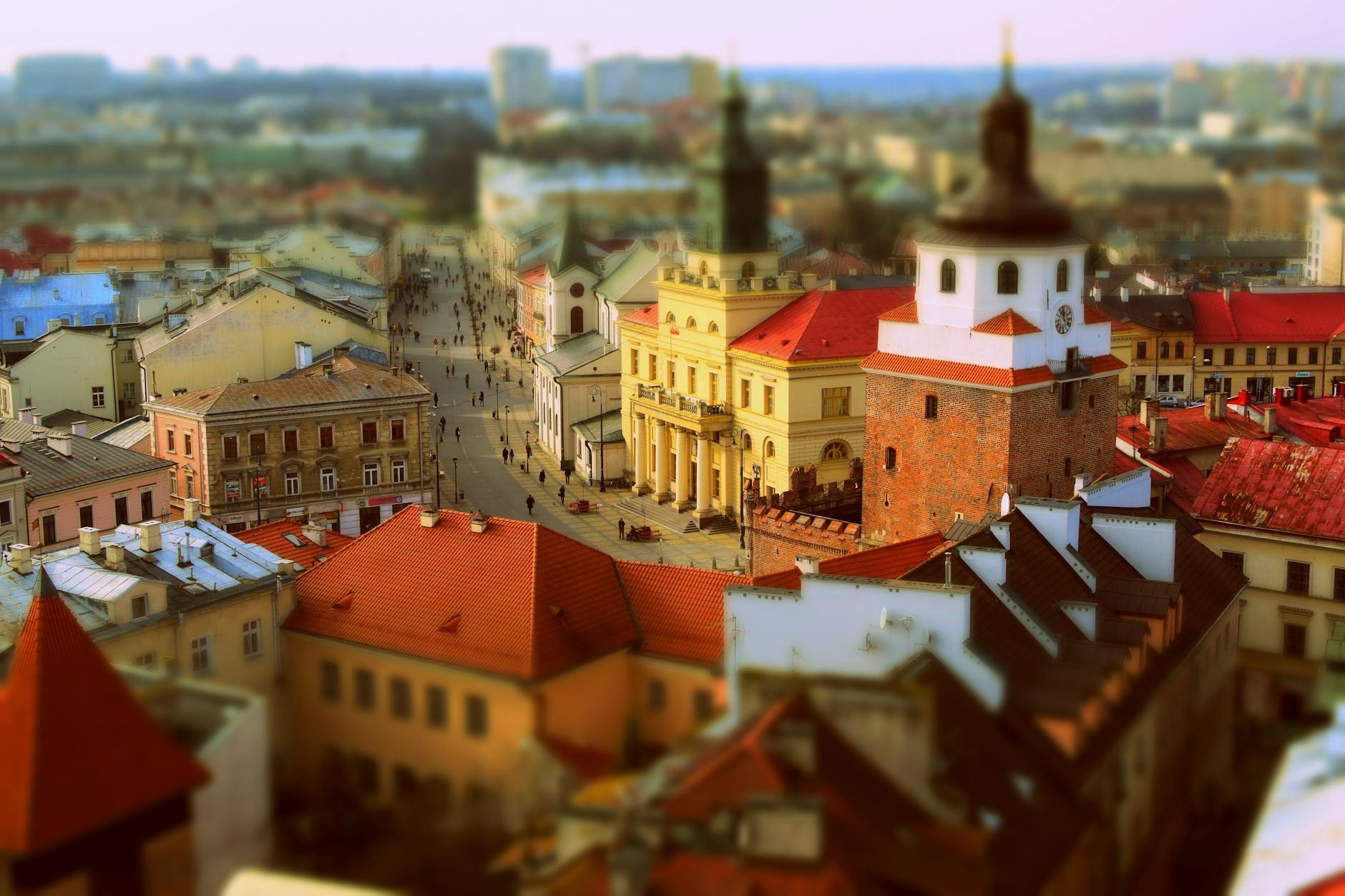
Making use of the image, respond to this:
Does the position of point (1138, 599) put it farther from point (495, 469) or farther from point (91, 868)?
point (495, 469)

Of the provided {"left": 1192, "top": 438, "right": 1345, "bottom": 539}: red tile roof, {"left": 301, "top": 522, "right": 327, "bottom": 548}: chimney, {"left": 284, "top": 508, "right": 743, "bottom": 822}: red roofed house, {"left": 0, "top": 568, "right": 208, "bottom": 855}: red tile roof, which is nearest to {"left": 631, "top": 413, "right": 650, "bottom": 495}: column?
{"left": 301, "top": 522, "right": 327, "bottom": 548}: chimney

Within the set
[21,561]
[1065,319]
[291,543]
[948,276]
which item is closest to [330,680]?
[21,561]

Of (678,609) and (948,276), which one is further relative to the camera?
(948,276)

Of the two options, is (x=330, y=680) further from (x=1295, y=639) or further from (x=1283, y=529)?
(x=1283, y=529)

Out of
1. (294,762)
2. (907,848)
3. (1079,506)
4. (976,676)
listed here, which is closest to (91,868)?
(294,762)

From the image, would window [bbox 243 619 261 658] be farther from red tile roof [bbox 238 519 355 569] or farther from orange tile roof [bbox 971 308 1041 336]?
orange tile roof [bbox 971 308 1041 336]

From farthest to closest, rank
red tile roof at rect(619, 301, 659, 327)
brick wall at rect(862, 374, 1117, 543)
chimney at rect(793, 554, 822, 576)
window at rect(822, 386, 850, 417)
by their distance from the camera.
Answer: red tile roof at rect(619, 301, 659, 327) < window at rect(822, 386, 850, 417) < brick wall at rect(862, 374, 1117, 543) < chimney at rect(793, 554, 822, 576)

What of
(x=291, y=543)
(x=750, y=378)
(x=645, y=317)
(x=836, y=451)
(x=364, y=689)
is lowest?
(x=836, y=451)

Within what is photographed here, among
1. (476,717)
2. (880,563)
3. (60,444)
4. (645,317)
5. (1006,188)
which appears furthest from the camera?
(645,317)
